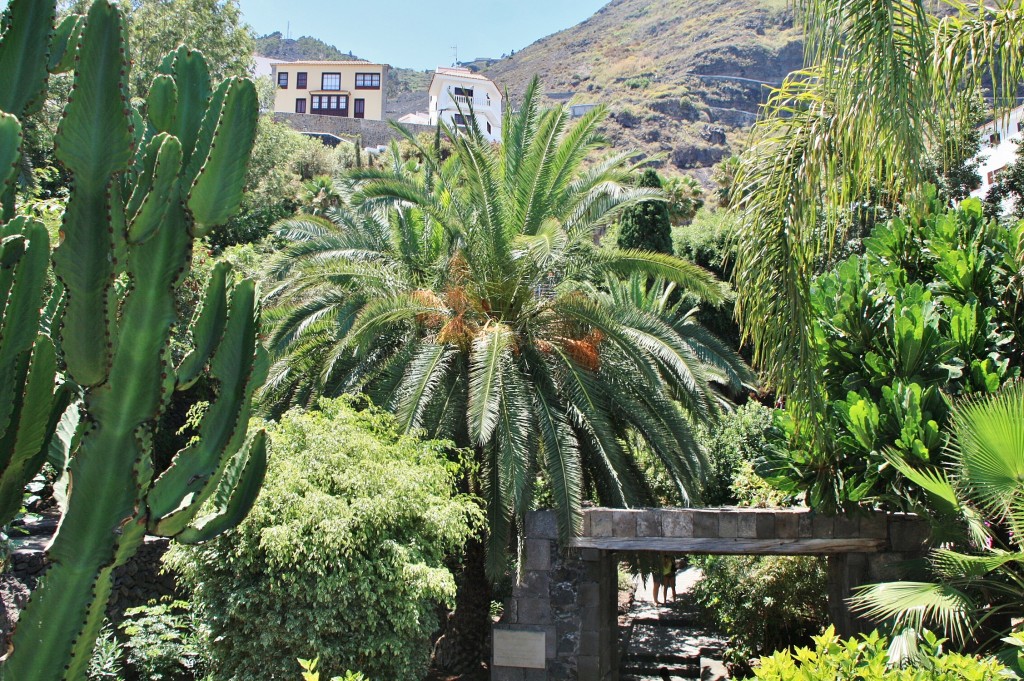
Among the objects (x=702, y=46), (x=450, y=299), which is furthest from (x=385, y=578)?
(x=702, y=46)

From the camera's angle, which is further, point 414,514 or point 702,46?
point 702,46

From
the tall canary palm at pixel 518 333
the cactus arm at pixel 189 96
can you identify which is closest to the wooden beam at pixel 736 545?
the tall canary palm at pixel 518 333

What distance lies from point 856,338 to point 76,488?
742cm

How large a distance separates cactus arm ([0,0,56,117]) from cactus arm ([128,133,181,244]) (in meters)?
0.88

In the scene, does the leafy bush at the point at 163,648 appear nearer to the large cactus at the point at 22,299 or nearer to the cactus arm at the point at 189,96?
the large cactus at the point at 22,299

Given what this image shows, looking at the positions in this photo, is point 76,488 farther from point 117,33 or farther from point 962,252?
point 962,252

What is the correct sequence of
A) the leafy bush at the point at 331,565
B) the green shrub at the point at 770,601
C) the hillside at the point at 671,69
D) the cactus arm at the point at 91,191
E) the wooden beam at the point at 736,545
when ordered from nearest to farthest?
the cactus arm at the point at 91,191 < the leafy bush at the point at 331,565 < the wooden beam at the point at 736,545 < the green shrub at the point at 770,601 < the hillside at the point at 671,69

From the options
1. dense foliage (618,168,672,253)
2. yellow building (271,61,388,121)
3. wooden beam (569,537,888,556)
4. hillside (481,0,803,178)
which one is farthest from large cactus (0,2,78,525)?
yellow building (271,61,388,121)

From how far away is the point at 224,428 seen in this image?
5180mm

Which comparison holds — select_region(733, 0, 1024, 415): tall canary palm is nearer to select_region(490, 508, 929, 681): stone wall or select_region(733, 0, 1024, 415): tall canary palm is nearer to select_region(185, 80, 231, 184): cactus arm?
select_region(490, 508, 929, 681): stone wall

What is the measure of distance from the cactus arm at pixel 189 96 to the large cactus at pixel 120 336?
0.59 metres

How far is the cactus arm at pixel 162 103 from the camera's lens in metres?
5.54

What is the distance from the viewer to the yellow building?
7712 centimetres

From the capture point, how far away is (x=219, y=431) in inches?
204
